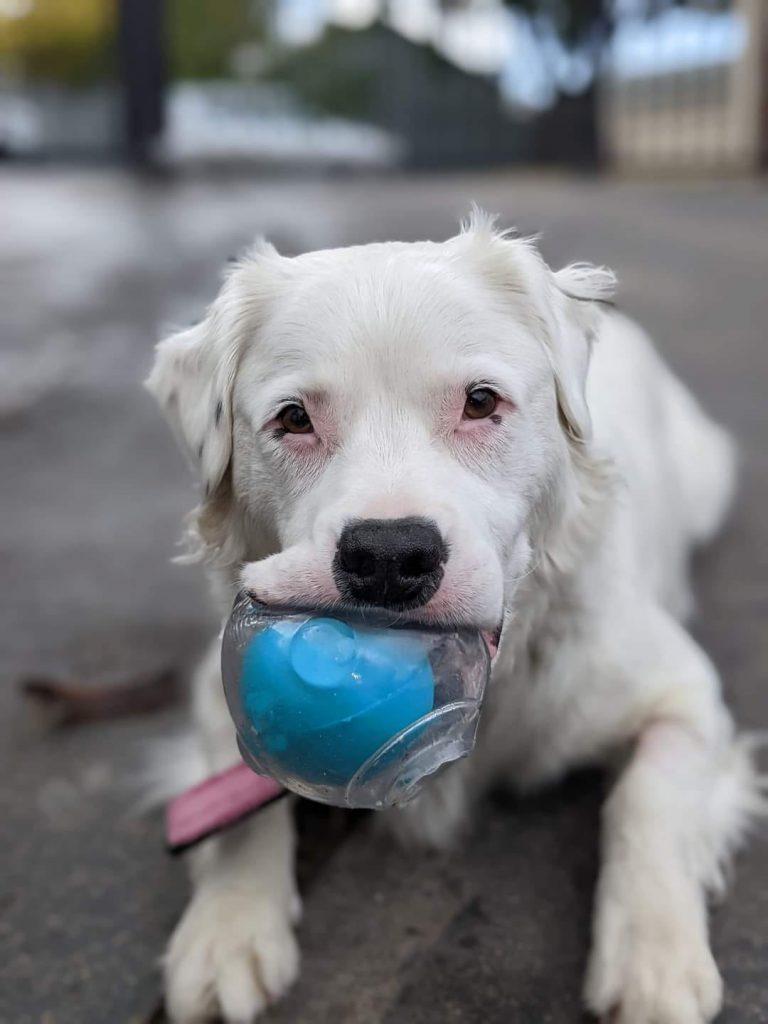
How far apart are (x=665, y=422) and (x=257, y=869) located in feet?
7.89

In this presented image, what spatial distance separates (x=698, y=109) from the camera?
2295 centimetres

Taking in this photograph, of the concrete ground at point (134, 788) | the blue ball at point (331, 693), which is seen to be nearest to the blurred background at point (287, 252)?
the concrete ground at point (134, 788)

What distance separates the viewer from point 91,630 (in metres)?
3.80

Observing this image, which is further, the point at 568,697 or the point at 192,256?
the point at 192,256

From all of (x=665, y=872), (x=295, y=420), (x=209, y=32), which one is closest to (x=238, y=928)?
(x=665, y=872)

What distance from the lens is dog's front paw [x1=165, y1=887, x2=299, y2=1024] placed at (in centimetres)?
217

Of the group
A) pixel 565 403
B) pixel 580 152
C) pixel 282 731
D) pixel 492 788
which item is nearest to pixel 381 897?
pixel 492 788

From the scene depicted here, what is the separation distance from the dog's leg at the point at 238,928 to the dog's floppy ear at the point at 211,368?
2.40 feet

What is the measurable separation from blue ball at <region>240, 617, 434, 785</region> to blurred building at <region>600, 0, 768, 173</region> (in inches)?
810

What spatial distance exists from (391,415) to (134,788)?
1.31 metres

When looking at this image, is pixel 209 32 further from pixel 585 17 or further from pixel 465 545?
pixel 465 545

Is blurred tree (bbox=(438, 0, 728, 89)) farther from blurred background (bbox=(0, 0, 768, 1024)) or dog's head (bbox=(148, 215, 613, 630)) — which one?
dog's head (bbox=(148, 215, 613, 630))

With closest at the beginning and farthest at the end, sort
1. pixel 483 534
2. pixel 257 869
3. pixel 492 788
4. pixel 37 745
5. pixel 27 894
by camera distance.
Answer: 1. pixel 483 534
2. pixel 257 869
3. pixel 27 894
4. pixel 492 788
5. pixel 37 745

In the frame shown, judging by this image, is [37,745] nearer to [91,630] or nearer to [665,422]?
[91,630]
